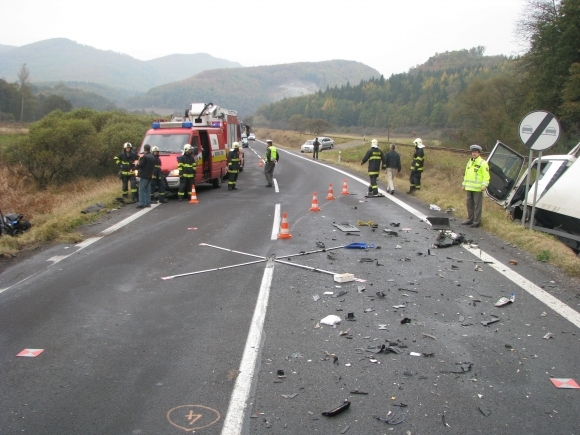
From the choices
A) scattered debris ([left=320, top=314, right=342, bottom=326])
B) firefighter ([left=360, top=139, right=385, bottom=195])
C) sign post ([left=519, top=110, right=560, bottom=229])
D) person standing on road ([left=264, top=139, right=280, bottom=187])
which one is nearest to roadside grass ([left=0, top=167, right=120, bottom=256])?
person standing on road ([left=264, top=139, right=280, bottom=187])

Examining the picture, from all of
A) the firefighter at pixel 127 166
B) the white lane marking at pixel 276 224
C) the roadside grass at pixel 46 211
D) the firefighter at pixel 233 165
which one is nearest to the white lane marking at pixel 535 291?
the white lane marking at pixel 276 224

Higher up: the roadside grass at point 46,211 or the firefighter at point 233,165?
the firefighter at point 233,165

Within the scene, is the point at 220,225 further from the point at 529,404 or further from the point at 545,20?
Answer: the point at 545,20

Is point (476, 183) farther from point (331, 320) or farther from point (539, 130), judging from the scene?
point (331, 320)

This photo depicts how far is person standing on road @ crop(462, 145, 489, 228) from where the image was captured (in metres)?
10.7

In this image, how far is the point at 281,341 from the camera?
4980 millimetres

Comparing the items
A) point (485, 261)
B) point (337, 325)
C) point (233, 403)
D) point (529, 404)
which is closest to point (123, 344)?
point (233, 403)

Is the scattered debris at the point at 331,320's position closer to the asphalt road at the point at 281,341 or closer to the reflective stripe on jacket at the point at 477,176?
the asphalt road at the point at 281,341

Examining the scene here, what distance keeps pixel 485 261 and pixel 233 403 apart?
18.0 ft

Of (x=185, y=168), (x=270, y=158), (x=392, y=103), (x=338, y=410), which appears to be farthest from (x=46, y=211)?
(x=392, y=103)

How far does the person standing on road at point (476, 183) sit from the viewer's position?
10695 millimetres

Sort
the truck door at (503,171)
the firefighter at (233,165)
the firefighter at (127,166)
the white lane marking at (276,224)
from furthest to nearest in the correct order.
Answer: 1. the firefighter at (233,165)
2. the firefighter at (127,166)
3. the truck door at (503,171)
4. the white lane marking at (276,224)

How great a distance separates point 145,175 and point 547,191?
1050 cm

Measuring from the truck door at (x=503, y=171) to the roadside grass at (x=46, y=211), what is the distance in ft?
32.7
